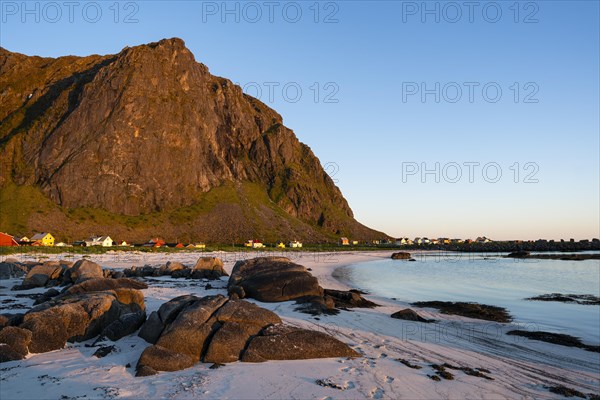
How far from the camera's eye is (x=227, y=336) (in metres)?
12.4

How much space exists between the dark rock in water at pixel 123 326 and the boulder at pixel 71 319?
0.57 meters

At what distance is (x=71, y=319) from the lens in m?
13.7

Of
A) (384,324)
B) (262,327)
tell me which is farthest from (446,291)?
(262,327)

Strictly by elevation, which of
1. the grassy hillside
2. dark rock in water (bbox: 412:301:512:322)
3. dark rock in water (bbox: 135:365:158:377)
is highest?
the grassy hillside

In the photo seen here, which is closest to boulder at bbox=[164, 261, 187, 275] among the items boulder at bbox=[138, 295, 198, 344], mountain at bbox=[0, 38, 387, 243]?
boulder at bbox=[138, 295, 198, 344]

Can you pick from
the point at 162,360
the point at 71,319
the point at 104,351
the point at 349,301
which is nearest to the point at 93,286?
the point at 71,319

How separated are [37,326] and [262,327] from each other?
287 inches

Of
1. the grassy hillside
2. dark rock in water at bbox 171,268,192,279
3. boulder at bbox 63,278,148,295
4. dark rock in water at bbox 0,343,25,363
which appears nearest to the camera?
dark rock in water at bbox 0,343,25,363

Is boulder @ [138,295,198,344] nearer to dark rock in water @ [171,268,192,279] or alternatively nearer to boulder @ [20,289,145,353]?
boulder @ [20,289,145,353]

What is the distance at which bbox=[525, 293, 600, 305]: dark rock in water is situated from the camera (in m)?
31.5

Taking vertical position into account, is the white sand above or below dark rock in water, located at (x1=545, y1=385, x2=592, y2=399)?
above

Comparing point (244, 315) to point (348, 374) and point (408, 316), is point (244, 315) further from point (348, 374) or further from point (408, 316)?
point (408, 316)

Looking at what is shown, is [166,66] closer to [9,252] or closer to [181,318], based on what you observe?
[9,252]

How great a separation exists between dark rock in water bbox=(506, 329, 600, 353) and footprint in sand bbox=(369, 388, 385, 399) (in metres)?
12.6
